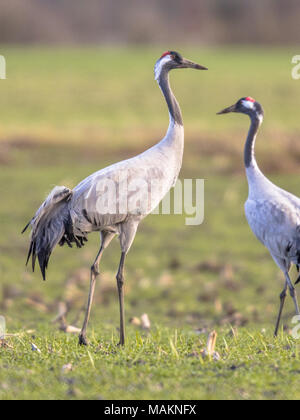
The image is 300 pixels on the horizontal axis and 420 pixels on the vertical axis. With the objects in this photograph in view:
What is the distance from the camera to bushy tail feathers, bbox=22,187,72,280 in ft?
19.7

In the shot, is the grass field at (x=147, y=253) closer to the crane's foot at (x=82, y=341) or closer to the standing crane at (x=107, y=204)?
the crane's foot at (x=82, y=341)

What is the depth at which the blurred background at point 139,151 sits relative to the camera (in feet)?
33.7

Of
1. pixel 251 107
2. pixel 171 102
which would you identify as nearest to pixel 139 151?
pixel 251 107

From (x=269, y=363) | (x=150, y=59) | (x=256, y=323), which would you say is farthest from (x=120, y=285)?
(x=150, y=59)

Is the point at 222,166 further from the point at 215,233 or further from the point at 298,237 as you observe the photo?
the point at 298,237

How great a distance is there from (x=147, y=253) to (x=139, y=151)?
751 cm

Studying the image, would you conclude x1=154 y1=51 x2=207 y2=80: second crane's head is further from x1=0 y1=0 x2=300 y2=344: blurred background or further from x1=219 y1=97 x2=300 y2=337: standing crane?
x1=0 y1=0 x2=300 y2=344: blurred background

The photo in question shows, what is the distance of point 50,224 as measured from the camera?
6188 mm

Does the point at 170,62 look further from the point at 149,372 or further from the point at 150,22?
the point at 150,22

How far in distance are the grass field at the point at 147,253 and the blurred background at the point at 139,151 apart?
37 mm

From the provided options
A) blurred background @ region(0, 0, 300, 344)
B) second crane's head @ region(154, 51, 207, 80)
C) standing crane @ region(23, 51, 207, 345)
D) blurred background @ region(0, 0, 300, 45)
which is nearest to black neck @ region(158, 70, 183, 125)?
second crane's head @ region(154, 51, 207, 80)

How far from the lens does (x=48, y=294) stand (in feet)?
34.7

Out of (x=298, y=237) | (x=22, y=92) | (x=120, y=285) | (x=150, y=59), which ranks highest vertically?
Result: (x=150, y=59)
